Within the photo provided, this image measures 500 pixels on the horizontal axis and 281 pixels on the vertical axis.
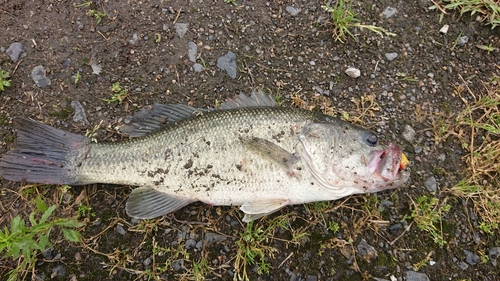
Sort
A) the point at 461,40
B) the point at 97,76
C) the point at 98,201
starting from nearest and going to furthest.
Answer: the point at 98,201 → the point at 97,76 → the point at 461,40

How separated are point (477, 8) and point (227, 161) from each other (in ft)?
12.6

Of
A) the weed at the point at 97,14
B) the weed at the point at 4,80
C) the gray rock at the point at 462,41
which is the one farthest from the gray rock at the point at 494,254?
the weed at the point at 4,80

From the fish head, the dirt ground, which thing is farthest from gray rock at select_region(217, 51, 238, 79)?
the fish head

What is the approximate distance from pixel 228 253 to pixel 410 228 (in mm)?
2053

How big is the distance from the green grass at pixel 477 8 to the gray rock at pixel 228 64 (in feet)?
8.86

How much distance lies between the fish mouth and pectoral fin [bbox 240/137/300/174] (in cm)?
77

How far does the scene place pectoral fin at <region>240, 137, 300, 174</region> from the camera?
359cm

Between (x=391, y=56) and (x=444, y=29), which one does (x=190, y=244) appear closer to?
(x=391, y=56)

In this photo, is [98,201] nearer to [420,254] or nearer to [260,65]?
[260,65]

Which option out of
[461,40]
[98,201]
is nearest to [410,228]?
[461,40]

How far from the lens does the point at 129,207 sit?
3.83m

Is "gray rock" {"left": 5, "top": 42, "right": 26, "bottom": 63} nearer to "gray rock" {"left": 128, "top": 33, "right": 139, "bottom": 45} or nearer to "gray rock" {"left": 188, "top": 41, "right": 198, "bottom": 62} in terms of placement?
"gray rock" {"left": 128, "top": 33, "right": 139, "bottom": 45}

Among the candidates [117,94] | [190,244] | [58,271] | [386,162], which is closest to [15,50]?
[117,94]

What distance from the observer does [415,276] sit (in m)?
3.96
